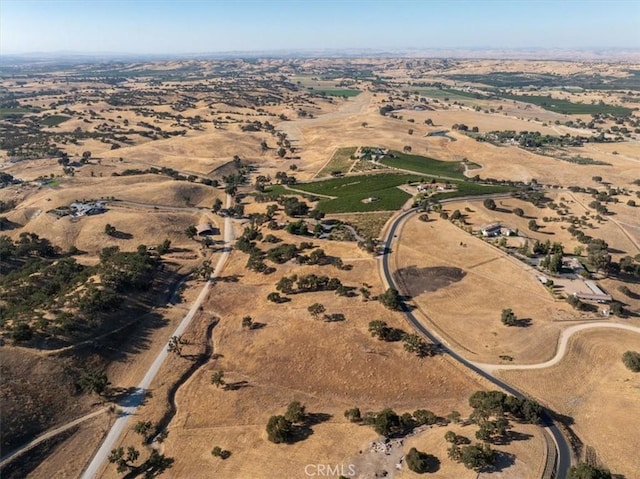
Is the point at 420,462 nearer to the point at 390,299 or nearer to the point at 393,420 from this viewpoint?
the point at 393,420

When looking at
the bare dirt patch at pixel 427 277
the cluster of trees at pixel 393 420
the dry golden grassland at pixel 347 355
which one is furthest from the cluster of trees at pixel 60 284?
the bare dirt patch at pixel 427 277

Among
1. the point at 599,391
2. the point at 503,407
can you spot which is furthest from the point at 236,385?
the point at 599,391

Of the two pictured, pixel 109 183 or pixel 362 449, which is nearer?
pixel 362 449

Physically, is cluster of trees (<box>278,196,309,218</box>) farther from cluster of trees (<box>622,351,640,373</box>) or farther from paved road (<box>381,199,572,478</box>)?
cluster of trees (<box>622,351,640,373</box>)

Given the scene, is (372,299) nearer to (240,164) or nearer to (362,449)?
(362,449)

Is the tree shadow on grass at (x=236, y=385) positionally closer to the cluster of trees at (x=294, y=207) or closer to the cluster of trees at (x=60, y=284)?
the cluster of trees at (x=60, y=284)

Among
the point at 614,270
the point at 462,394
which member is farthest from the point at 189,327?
the point at 614,270
